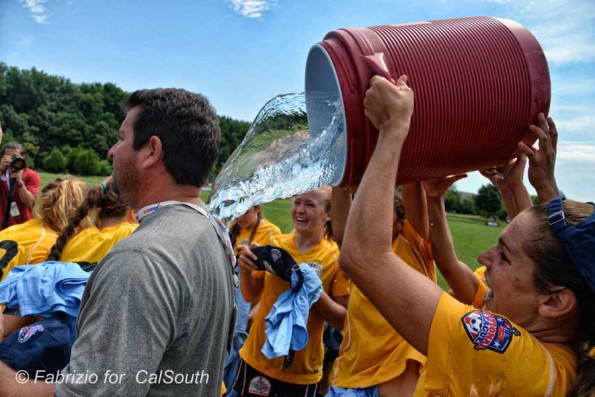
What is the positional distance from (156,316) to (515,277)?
1.23m

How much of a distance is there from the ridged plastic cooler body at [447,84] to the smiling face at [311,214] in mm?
2440

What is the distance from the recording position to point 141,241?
4.95ft

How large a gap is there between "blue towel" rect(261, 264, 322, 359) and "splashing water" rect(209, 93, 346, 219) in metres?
1.62

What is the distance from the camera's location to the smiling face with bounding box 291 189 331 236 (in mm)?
4180

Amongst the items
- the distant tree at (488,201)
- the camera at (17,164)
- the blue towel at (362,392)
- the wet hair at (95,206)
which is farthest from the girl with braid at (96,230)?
the distant tree at (488,201)

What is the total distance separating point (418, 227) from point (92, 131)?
8508cm

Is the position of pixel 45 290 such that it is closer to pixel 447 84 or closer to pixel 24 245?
pixel 24 245

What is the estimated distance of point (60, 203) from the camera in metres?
3.68

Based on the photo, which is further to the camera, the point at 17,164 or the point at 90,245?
the point at 17,164

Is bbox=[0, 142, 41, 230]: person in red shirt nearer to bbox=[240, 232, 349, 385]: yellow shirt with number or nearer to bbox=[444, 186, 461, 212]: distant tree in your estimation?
bbox=[240, 232, 349, 385]: yellow shirt with number

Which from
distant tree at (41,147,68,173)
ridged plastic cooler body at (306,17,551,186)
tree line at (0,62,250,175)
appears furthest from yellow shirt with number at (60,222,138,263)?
distant tree at (41,147,68,173)

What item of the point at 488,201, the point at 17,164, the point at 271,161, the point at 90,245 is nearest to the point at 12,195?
the point at 17,164

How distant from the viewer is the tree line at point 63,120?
214 feet

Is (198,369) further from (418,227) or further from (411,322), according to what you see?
(418,227)
